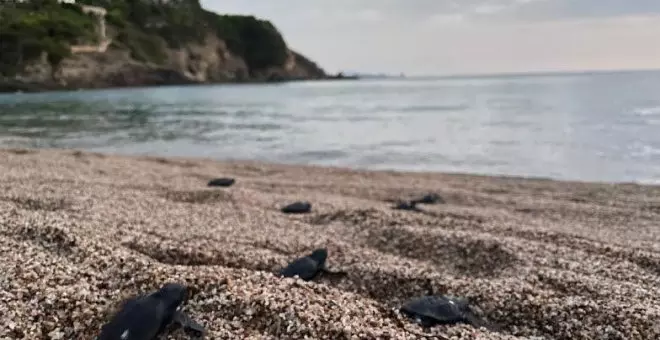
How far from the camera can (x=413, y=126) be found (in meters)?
30.9

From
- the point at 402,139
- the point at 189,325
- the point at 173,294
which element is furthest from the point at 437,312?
the point at 402,139

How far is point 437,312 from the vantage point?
14.3 ft

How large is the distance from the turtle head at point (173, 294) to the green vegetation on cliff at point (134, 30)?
79.0m

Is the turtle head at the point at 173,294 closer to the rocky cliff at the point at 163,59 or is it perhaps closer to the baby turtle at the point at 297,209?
the baby turtle at the point at 297,209

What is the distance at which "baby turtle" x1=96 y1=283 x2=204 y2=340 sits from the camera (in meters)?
3.68

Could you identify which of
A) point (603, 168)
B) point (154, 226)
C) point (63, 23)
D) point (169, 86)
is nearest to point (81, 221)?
point (154, 226)

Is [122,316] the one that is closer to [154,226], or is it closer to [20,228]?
[20,228]

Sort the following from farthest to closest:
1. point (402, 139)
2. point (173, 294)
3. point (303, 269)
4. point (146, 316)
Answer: point (402, 139) → point (303, 269) → point (173, 294) → point (146, 316)

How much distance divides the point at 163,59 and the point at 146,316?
102184mm

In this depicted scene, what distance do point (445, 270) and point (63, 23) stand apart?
89.5 meters

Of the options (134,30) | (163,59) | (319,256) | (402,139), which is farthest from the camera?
(134,30)

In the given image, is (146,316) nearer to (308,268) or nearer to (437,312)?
(308,268)

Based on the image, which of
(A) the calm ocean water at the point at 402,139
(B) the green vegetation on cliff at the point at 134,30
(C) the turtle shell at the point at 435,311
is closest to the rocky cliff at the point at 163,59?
(B) the green vegetation on cliff at the point at 134,30

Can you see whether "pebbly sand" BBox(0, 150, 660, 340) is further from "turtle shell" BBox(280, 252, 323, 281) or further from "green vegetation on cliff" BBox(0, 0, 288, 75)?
"green vegetation on cliff" BBox(0, 0, 288, 75)
